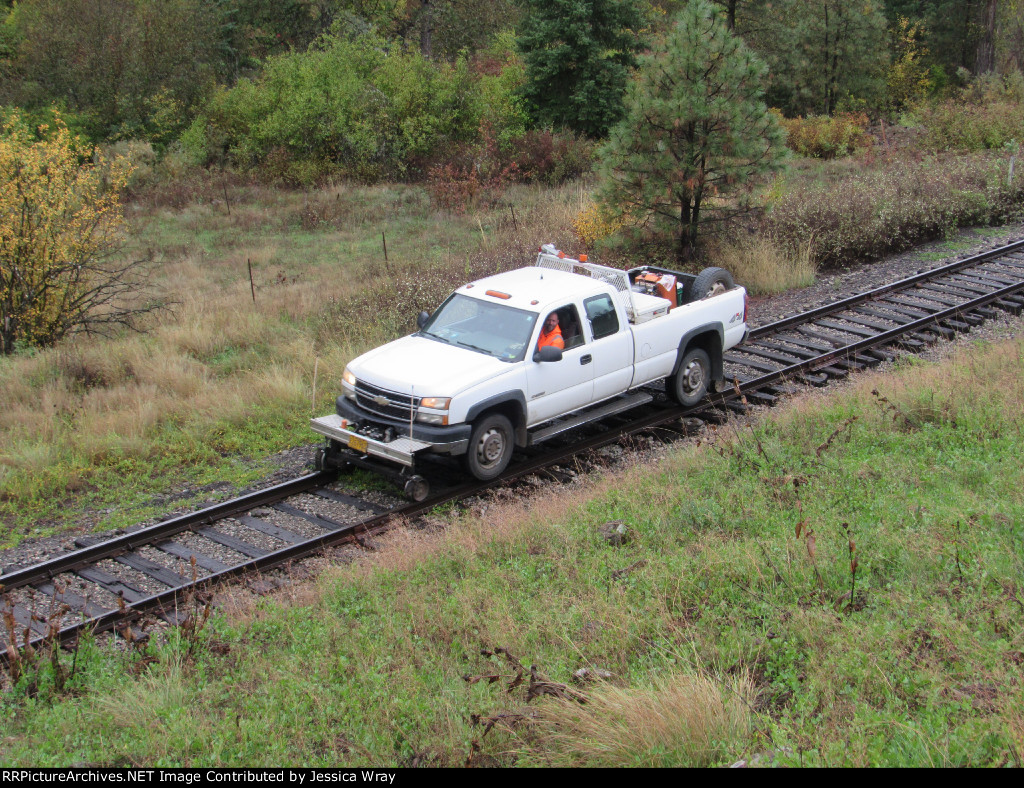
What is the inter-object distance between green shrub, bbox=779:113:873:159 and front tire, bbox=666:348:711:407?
19515 millimetres

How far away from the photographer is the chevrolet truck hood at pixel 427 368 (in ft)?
28.0

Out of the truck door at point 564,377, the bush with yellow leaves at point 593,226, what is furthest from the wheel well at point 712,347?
the bush with yellow leaves at point 593,226

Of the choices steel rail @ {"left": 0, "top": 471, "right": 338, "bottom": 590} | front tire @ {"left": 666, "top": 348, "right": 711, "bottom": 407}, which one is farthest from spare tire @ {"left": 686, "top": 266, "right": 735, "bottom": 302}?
steel rail @ {"left": 0, "top": 471, "right": 338, "bottom": 590}

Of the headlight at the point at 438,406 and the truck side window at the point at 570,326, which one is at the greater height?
the truck side window at the point at 570,326

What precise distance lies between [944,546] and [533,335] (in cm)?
450

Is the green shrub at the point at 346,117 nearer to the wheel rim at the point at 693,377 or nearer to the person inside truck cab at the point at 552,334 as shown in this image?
the wheel rim at the point at 693,377

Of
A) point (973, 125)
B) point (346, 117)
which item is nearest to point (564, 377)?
point (973, 125)

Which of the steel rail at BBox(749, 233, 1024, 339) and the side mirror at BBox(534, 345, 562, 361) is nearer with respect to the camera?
the side mirror at BBox(534, 345, 562, 361)

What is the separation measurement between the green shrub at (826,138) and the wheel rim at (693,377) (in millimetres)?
19589

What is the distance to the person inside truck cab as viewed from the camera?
923 centimetres

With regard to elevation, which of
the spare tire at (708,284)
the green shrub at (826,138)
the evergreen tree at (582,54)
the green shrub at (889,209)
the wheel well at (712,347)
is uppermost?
the evergreen tree at (582,54)

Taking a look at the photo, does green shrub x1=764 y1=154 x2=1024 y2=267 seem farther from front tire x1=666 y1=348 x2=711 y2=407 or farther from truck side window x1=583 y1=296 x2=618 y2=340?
truck side window x1=583 y1=296 x2=618 y2=340

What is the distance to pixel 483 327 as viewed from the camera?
9.49 m

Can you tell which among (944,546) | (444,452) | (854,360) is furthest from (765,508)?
(854,360)
